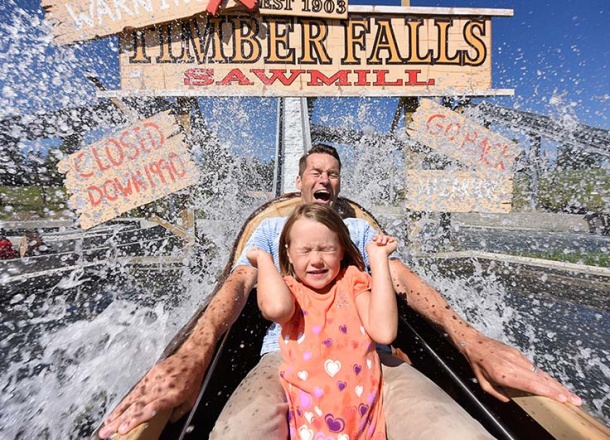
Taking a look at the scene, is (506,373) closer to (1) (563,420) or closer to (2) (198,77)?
(1) (563,420)

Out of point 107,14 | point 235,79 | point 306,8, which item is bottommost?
point 235,79

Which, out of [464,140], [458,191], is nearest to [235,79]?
[464,140]

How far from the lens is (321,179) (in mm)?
2061

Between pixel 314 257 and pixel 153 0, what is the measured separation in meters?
4.83

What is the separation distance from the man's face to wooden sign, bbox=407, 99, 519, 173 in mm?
3608

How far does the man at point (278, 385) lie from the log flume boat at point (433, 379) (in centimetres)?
5

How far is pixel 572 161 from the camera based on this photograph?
17172 millimetres

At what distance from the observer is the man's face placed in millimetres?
2064

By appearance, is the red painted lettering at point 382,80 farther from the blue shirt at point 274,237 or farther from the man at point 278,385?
the man at point 278,385

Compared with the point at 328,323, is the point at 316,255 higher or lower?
higher

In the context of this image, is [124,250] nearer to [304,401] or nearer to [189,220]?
[189,220]

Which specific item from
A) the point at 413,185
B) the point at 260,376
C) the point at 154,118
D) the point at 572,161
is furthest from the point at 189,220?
the point at 572,161

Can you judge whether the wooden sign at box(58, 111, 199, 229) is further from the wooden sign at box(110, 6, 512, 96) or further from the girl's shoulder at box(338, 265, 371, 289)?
the girl's shoulder at box(338, 265, 371, 289)

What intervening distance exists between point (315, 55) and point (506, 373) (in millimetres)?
4615
